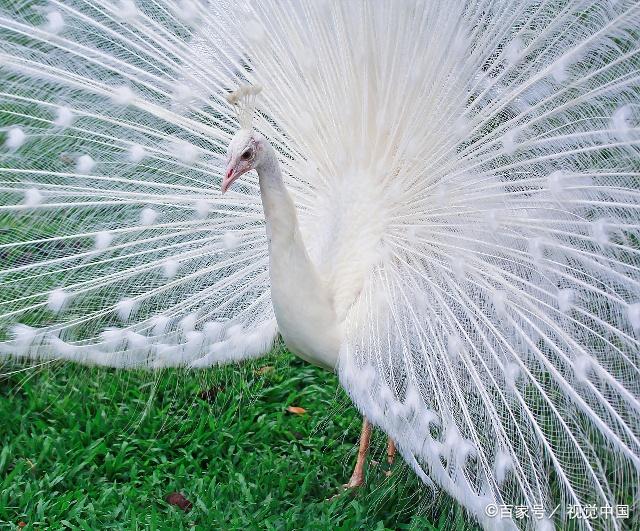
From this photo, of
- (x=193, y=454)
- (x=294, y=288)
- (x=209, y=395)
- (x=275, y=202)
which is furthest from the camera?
(x=209, y=395)

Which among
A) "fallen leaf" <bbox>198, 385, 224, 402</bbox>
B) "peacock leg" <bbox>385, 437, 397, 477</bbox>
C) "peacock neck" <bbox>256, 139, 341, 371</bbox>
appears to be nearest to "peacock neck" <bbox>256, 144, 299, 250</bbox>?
"peacock neck" <bbox>256, 139, 341, 371</bbox>

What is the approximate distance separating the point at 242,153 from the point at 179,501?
4.77ft

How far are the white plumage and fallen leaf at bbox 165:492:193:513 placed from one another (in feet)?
1.60

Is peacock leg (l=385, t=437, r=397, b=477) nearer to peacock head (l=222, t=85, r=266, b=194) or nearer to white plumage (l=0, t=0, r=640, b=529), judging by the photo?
white plumage (l=0, t=0, r=640, b=529)

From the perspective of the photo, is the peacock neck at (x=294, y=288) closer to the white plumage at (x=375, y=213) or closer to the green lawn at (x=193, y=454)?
the white plumage at (x=375, y=213)

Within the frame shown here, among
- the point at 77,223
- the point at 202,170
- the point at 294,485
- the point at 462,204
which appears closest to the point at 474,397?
the point at 462,204

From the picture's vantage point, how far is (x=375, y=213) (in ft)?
11.2

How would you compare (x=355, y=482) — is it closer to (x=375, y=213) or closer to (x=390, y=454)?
(x=390, y=454)

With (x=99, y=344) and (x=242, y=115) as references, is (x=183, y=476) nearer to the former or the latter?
(x=99, y=344)

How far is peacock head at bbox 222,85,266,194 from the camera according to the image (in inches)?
113

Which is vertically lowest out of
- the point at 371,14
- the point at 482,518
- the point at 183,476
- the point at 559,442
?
the point at 183,476

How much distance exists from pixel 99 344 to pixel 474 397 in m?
1.45

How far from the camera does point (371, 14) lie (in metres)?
3.24

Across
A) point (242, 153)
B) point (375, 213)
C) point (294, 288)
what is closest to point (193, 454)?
point (294, 288)
